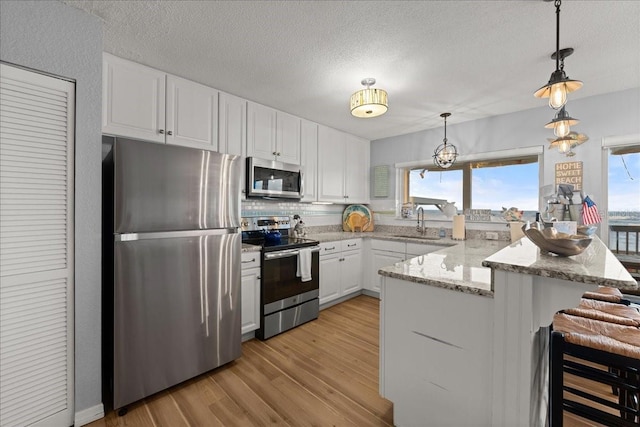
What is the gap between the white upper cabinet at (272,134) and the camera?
2.95 meters

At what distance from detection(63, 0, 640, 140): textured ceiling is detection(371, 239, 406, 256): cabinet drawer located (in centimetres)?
175

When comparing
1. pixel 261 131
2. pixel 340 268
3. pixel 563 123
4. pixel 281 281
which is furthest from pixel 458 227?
pixel 261 131

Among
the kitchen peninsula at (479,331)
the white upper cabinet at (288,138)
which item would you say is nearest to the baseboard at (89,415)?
the kitchen peninsula at (479,331)

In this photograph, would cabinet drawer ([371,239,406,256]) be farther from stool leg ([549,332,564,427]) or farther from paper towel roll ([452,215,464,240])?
stool leg ([549,332,564,427])

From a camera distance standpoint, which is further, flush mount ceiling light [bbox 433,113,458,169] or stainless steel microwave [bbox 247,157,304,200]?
flush mount ceiling light [bbox 433,113,458,169]

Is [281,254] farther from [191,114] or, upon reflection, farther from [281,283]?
[191,114]

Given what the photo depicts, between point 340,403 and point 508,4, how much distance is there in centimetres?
258

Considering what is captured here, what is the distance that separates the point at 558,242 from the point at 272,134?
2712 millimetres

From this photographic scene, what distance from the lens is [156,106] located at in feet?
7.46

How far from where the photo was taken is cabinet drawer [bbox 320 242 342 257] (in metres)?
3.37

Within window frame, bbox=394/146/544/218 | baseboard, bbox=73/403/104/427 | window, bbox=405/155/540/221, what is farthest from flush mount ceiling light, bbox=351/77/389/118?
baseboard, bbox=73/403/104/427

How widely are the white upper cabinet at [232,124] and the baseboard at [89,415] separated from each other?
207 cm

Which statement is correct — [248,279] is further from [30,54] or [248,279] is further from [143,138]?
[30,54]

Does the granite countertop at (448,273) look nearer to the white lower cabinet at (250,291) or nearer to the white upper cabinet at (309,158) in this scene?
the white lower cabinet at (250,291)
